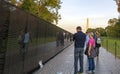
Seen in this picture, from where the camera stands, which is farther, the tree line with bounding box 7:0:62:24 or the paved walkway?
the tree line with bounding box 7:0:62:24

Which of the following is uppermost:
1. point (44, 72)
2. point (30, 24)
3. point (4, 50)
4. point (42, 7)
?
point (42, 7)

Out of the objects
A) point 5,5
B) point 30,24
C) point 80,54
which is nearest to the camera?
point 5,5

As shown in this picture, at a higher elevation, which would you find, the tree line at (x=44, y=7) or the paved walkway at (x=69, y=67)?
the tree line at (x=44, y=7)

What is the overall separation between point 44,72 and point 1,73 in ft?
18.5

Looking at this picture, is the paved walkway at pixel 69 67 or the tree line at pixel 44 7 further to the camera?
the tree line at pixel 44 7

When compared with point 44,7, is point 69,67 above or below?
below

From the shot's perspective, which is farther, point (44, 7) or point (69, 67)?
point (44, 7)

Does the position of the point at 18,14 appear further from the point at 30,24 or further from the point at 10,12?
the point at 30,24

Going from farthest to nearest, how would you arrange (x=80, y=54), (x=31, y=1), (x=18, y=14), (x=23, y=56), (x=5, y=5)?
(x=31, y=1) < (x=80, y=54) < (x=23, y=56) < (x=18, y=14) < (x=5, y=5)

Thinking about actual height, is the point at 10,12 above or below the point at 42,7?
below

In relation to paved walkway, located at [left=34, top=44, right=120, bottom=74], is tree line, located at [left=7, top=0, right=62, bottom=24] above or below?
above

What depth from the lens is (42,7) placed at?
6638 centimetres

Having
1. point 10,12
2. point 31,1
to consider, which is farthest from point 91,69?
point 31,1

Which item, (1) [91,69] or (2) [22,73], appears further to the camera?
(1) [91,69]
